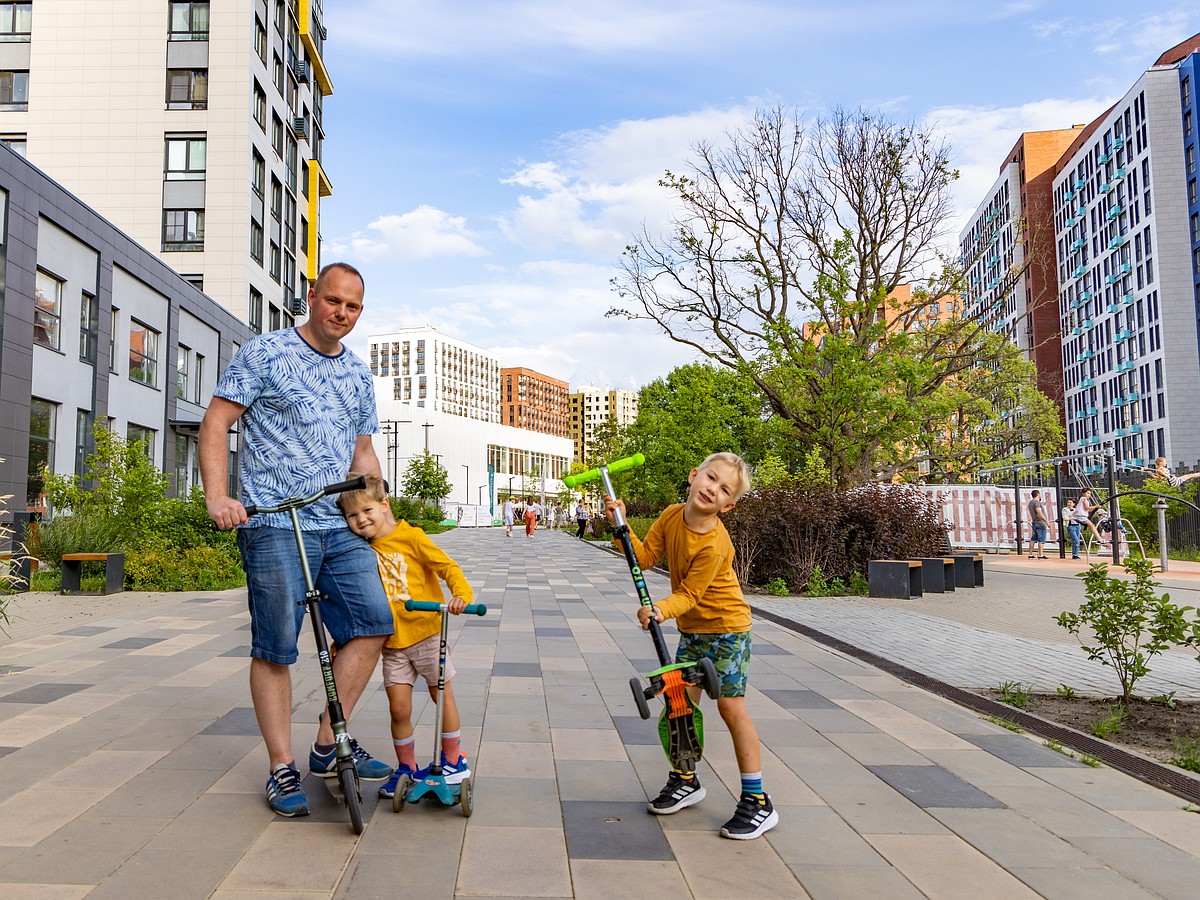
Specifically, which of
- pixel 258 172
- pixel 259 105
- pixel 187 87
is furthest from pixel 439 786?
pixel 259 105

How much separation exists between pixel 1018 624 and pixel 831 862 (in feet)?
24.8

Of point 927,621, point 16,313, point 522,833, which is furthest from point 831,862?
point 16,313

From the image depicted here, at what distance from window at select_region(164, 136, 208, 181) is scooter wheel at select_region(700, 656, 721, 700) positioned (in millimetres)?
34746

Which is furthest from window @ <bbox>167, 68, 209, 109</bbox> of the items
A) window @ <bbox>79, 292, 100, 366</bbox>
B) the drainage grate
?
the drainage grate

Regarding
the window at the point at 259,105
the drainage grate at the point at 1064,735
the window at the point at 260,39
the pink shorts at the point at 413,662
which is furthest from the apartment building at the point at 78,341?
the drainage grate at the point at 1064,735

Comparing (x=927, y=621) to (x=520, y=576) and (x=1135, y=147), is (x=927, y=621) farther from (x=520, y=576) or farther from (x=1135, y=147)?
(x=1135, y=147)

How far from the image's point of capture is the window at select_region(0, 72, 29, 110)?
3356 cm

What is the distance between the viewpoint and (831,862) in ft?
10.2

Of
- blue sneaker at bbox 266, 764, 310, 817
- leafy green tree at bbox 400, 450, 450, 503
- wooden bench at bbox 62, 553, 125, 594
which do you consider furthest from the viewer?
leafy green tree at bbox 400, 450, 450, 503

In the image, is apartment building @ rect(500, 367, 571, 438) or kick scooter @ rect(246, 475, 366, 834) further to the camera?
apartment building @ rect(500, 367, 571, 438)

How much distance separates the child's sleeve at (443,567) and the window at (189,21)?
35.8 m

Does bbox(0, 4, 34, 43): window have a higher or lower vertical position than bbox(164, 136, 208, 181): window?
higher

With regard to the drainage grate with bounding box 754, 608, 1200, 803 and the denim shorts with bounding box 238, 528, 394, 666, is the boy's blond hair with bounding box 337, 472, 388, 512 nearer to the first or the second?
the denim shorts with bounding box 238, 528, 394, 666

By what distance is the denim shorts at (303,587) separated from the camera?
11.3 ft
